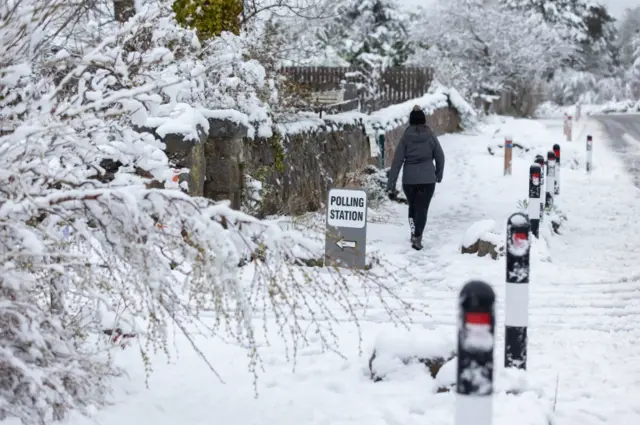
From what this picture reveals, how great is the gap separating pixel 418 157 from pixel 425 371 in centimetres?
519

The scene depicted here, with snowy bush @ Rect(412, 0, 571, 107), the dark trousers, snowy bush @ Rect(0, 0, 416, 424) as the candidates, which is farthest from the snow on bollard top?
snowy bush @ Rect(412, 0, 571, 107)

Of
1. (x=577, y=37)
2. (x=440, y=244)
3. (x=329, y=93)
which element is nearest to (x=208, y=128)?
(x=440, y=244)

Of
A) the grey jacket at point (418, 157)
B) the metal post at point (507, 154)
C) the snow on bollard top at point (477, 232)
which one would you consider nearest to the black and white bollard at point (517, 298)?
the snow on bollard top at point (477, 232)

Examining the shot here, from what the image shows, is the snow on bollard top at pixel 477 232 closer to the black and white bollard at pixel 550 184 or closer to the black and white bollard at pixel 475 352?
the black and white bollard at pixel 550 184

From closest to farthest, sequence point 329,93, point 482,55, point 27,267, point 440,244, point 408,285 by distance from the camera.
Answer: point 27,267 → point 408,285 → point 440,244 → point 329,93 → point 482,55

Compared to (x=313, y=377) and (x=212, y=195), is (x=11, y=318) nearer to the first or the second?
(x=313, y=377)

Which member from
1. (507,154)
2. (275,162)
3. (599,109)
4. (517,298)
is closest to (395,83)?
(507,154)

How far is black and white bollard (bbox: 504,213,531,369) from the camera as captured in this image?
4922mm

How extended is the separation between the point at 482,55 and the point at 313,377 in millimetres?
40163

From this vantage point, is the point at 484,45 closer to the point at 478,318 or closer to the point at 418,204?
the point at 418,204

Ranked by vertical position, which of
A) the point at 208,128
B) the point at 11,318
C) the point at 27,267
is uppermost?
the point at 208,128

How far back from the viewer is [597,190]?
580 inches

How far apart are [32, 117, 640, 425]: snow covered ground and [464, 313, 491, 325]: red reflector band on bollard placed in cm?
150

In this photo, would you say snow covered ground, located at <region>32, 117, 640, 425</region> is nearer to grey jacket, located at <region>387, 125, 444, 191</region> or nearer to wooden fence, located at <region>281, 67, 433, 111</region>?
grey jacket, located at <region>387, 125, 444, 191</region>
